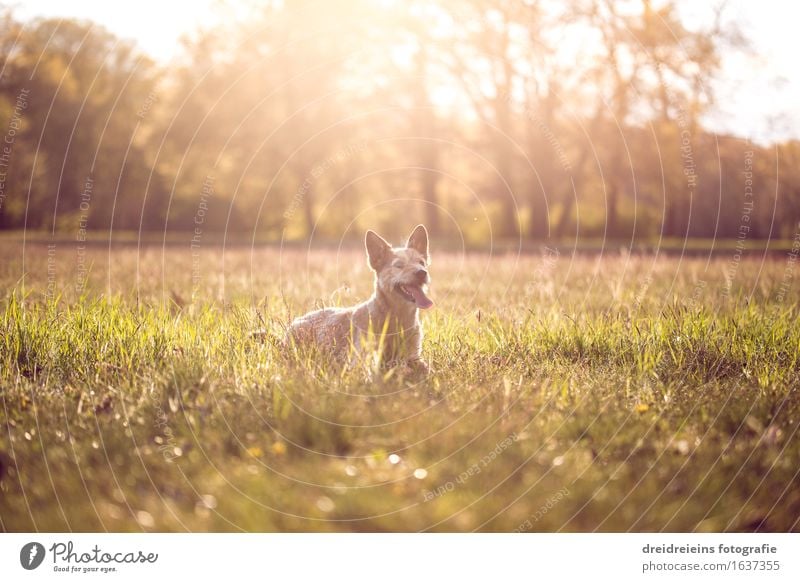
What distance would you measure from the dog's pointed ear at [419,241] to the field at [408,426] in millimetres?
1027

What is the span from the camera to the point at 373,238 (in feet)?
26.0

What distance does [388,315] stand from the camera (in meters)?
7.45

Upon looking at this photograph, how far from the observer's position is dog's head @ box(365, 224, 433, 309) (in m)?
7.51

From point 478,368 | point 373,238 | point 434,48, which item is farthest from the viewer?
point 434,48

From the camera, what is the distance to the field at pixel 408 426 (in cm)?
459

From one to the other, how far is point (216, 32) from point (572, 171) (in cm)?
1894

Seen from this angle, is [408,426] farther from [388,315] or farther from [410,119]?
[410,119]
